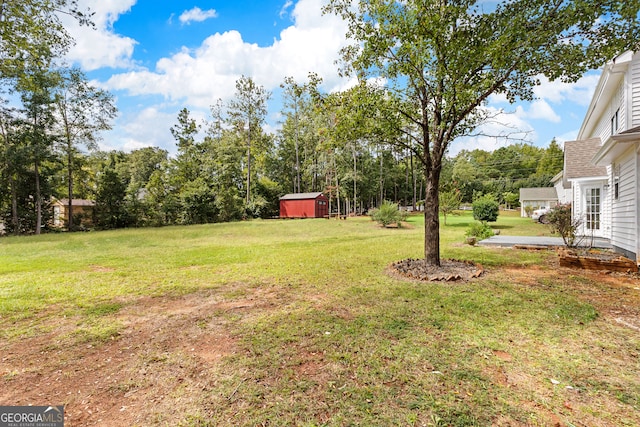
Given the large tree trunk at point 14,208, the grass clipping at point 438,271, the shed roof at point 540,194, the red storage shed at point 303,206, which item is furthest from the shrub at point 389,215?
the shed roof at point 540,194

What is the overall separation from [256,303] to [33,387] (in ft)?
8.42

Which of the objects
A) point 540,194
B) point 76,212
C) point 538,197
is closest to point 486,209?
point 538,197

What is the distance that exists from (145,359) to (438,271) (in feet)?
17.6

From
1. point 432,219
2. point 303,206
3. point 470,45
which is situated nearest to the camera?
point 470,45

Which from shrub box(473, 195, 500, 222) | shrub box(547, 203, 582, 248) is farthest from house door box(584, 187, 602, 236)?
shrub box(473, 195, 500, 222)

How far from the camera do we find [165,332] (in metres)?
3.56

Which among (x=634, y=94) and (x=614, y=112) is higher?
(x=614, y=112)

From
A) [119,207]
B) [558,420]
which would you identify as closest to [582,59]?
[558,420]

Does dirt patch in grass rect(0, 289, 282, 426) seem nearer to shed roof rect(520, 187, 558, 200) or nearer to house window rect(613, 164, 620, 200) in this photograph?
house window rect(613, 164, 620, 200)

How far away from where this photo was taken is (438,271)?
6.21 metres

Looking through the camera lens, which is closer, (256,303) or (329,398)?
(329,398)

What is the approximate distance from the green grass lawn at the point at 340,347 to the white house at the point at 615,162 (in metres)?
3.03

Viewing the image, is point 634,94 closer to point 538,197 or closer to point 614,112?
point 614,112

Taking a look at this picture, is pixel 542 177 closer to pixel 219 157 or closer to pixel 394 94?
pixel 219 157
